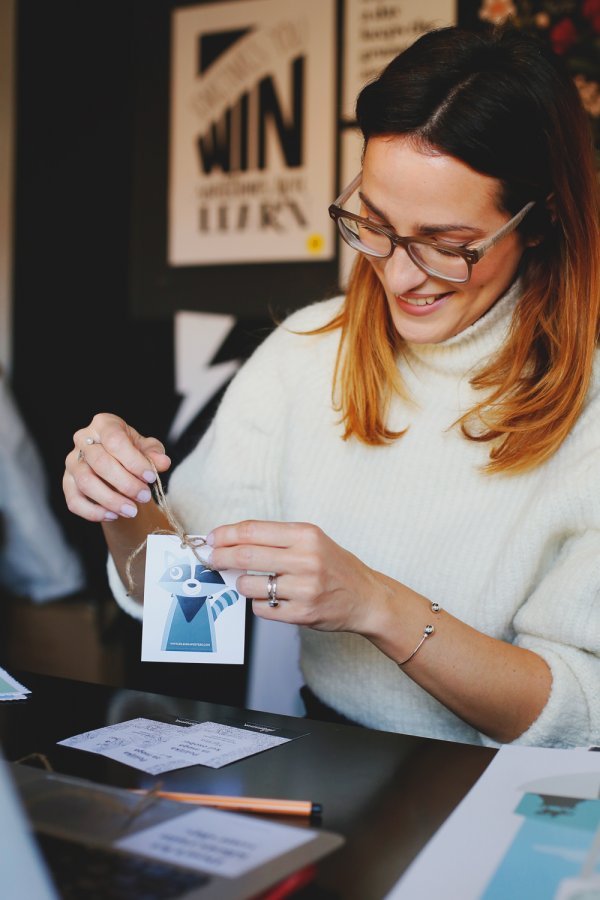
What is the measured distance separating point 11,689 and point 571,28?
2124 millimetres

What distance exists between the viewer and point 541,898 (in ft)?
2.09

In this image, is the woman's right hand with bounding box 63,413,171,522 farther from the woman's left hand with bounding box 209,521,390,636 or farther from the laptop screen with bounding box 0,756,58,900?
the laptop screen with bounding box 0,756,58,900

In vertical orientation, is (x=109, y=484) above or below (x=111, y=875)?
above

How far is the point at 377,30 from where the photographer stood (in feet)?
8.82

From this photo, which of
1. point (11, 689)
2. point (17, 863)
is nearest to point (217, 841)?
point (17, 863)

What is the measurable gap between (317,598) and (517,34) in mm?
829

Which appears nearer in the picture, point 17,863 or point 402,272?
point 17,863

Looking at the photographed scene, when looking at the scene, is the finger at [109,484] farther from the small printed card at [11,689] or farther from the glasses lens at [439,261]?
the glasses lens at [439,261]

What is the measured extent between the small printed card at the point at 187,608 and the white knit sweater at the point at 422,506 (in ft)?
1.18

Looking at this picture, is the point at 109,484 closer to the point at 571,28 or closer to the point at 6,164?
the point at 571,28

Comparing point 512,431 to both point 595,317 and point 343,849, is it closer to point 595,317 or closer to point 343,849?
point 595,317

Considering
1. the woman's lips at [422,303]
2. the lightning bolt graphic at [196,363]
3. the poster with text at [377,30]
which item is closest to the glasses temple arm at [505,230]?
the woman's lips at [422,303]

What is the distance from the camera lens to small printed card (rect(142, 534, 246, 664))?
1071mm

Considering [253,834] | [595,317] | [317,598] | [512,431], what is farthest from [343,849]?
[595,317]
